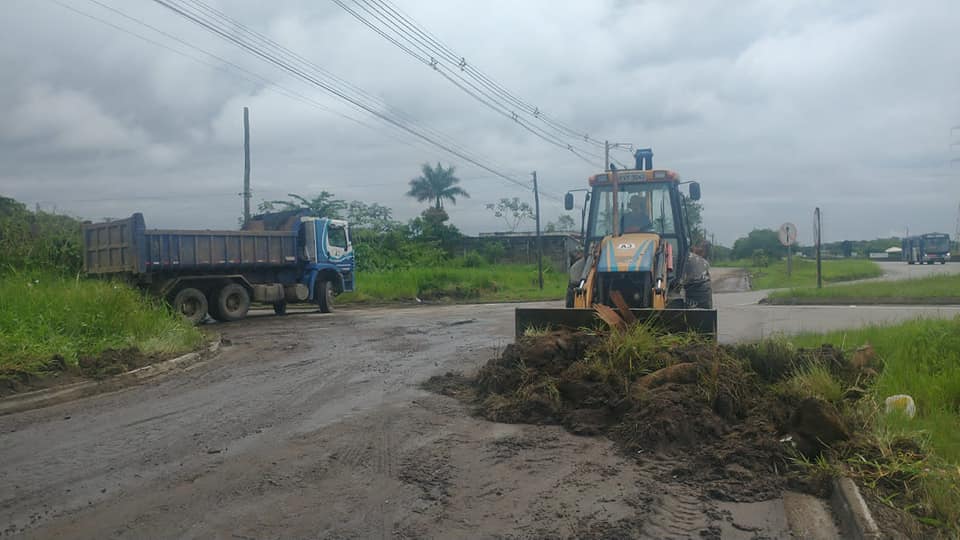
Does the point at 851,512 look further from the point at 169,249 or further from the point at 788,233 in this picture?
the point at 788,233

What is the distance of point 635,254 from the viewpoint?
36.7ft

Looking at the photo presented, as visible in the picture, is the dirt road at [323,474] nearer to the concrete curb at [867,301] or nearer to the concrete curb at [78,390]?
the concrete curb at [78,390]

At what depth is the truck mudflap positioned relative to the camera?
884 cm

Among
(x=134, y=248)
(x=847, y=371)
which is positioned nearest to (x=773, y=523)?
(x=847, y=371)

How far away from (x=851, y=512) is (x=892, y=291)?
70.8ft

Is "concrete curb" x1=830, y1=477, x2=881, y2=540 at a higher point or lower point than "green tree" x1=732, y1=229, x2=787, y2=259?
lower

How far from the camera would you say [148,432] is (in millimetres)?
7207

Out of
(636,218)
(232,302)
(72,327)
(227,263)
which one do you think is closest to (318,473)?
(72,327)

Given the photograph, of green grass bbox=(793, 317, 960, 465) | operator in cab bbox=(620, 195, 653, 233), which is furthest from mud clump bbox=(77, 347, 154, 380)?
green grass bbox=(793, 317, 960, 465)

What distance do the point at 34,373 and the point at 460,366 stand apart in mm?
5485

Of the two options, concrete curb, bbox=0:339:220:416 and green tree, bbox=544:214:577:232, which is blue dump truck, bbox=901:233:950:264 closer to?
green tree, bbox=544:214:577:232

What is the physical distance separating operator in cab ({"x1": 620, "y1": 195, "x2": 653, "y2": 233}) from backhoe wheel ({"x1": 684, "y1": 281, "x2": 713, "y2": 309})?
1206mm

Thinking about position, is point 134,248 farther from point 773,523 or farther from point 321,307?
point 773,523

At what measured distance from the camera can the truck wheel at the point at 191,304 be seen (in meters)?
19.4
